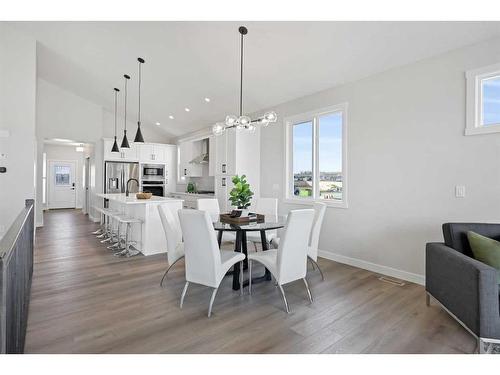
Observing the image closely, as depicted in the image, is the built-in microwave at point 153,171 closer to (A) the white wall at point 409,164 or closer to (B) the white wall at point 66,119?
(B) the white wall at point 66,119

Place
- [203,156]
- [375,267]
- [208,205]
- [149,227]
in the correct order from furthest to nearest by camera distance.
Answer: [203,156], [149,227], [208,205], [375,267]

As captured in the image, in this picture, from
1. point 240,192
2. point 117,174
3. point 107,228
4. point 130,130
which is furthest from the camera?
point 130,130

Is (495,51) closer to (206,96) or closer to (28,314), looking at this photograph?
(206,96)

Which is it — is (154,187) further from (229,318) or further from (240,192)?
(229,318)

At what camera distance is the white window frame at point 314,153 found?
411 centimetres

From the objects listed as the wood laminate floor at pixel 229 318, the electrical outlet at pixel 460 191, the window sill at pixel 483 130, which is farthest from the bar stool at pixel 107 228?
the window sill at pixel 483 130

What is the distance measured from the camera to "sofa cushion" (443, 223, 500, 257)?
2.54 meters

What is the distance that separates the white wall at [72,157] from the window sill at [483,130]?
37.7 ft

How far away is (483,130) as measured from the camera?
2.83 metres

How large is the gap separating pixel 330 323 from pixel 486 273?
1.16 metres

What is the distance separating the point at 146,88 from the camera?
6.04m

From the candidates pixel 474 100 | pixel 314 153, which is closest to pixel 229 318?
pixel 314 153

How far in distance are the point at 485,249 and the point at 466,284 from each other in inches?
16.2
